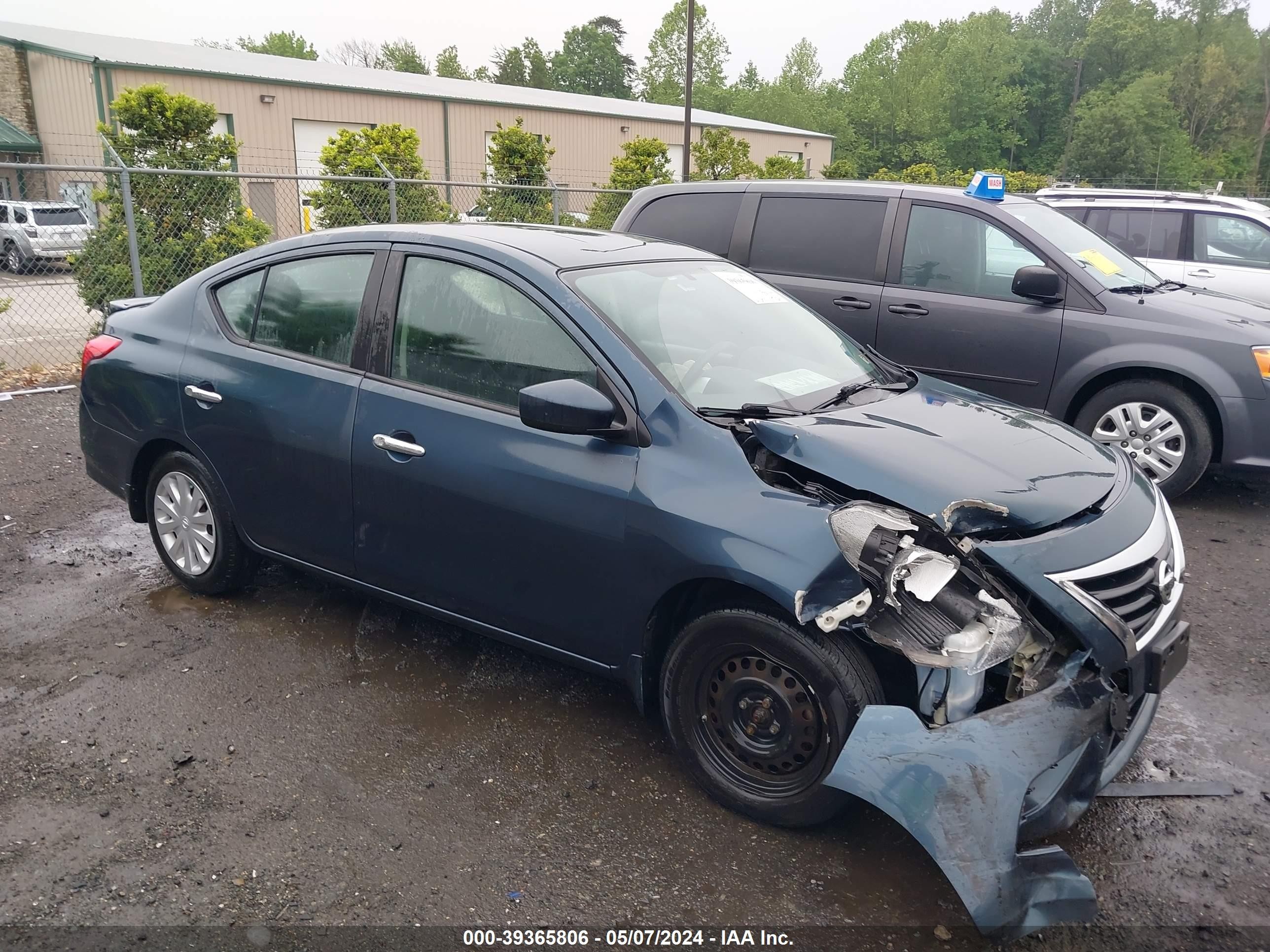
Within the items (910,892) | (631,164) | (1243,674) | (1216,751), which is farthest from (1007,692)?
(631,164)

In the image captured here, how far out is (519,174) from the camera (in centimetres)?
1684

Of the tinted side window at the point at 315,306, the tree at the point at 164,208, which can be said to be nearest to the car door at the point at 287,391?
the tinted side window at the point at 315,306

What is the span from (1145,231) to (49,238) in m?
12.7

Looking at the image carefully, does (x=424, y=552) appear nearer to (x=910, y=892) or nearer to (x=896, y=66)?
(x=910, y=892)

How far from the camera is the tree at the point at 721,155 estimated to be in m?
23.6

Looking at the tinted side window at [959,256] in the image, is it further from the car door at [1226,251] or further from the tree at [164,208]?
the tree at [164,208]

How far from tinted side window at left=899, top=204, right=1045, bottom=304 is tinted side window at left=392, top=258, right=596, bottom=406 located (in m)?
3.87

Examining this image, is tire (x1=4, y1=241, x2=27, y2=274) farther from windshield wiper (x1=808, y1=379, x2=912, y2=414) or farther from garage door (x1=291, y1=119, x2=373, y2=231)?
garage door (x1=291, y1=119, x2=373, y2=231)

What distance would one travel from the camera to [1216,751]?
11.0ft

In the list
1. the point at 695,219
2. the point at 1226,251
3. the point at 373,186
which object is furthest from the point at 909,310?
the point at 373,186

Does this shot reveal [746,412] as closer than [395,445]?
Yes

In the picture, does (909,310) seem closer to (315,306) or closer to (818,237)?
(818,237)

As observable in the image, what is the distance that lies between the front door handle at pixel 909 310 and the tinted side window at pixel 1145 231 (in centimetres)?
451

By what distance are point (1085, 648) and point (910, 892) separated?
0.84m
